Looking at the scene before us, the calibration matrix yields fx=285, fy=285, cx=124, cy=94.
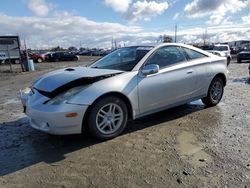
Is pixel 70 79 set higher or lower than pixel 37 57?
higher

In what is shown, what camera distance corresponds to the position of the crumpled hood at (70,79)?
4.30 metres

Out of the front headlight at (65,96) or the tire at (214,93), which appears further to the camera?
the tire at (214,93)

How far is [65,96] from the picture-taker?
13.8ft

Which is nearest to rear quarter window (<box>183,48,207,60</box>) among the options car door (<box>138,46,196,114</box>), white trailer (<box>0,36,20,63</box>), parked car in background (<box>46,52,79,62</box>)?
car door (<box>138,46,196,114</box>)

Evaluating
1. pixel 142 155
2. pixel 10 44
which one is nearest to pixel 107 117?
pixel 142 155

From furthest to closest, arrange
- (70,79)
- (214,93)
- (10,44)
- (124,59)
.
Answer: (10,44) < (214,93) < (124,59) < (70,79)

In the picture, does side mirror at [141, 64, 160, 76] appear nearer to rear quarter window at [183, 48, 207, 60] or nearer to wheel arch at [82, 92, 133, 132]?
wheel arch at [82, 92, 133, 132]

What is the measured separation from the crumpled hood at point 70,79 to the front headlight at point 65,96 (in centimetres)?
7

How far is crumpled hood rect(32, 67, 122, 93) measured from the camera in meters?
4.30

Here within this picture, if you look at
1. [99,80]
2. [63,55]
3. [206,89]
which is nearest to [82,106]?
[99,80]

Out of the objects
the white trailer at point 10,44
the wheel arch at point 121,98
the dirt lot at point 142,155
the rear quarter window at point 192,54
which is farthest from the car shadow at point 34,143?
the white trailer at point 10,44

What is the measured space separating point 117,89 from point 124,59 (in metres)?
1.12

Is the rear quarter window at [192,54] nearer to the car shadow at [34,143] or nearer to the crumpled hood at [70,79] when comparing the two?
the car shadow at [34,143]

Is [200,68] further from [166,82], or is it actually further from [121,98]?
[121,98]
